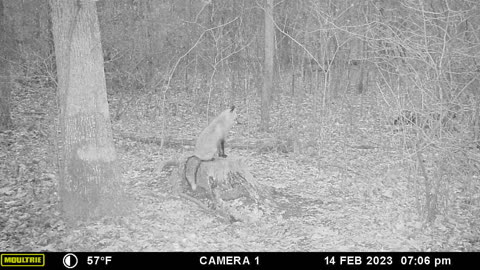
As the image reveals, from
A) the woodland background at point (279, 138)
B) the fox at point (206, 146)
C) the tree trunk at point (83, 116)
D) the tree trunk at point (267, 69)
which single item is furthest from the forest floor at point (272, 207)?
the tree trunk at point (267, 69)

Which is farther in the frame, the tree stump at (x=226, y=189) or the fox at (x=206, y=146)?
the fox at (x=206, y=146)

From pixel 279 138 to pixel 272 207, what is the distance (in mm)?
4107

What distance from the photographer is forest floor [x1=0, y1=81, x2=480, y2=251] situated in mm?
5609

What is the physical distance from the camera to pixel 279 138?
35.3 ft

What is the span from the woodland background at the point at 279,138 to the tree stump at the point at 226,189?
0.82 ft
